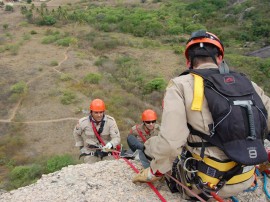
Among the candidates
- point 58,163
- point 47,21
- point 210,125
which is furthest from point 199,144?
point 47,21

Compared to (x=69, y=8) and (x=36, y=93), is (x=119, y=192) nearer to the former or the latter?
(x=36, y=93)

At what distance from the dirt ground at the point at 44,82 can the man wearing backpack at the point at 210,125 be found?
11.2m

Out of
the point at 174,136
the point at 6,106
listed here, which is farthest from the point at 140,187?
the point at 6,106

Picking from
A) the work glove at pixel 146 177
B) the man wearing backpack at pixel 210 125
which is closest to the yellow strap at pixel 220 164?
the man wearing backpack at pixel 210 125

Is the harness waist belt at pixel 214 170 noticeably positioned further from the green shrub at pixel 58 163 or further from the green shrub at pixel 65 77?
the green shrub at pixel 65 77

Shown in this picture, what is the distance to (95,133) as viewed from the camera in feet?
23.5

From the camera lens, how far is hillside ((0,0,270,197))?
1620 centimetres

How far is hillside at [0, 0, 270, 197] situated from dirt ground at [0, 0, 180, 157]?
0.17ft

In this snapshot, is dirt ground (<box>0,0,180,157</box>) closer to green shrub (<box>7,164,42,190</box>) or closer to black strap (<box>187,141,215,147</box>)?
green shrub (<box>7,164,42,190</box>)

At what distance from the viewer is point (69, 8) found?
52188 millimetres

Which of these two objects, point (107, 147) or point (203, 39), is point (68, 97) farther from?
point (203, 39)

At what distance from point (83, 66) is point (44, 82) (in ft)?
12.5

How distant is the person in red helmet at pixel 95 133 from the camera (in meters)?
7.16

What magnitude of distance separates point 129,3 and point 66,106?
40619mm
